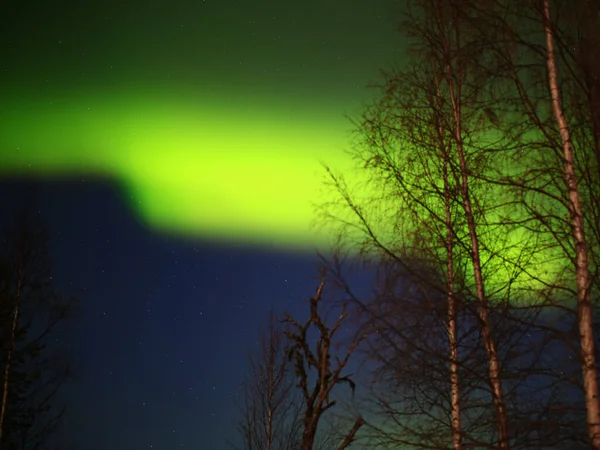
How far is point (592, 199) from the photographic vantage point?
530cm

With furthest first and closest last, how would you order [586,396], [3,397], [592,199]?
[3,397] < [592,199] < [586,396]

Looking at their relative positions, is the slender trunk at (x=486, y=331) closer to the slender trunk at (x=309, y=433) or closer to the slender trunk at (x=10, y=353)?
the slender trunk at (x=309, y=433)

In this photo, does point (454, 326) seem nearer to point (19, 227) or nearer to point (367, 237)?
point (367, 237)

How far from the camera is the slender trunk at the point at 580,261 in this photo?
477 cm

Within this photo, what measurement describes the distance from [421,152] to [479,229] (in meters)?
1.05

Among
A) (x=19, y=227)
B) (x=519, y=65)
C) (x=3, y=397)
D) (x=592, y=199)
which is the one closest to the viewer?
(x=592, y=199)

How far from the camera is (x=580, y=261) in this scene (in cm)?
503

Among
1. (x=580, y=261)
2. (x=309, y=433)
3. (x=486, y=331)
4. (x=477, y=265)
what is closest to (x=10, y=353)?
(x=309, y=433)

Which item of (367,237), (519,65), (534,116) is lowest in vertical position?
(367,237)

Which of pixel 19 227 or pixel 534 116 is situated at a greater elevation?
pixel 19 227

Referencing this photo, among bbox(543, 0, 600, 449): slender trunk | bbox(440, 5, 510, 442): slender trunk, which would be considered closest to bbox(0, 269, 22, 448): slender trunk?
bbox(440, 5, 510, 442): slender trunk

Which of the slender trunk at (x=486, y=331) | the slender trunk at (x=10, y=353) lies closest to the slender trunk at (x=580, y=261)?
the slender trunk at (x=486, y=331)

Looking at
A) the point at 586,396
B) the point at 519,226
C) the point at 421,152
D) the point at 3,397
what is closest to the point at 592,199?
the point at 519,226

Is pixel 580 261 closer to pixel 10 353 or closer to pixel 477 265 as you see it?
pixel 477 265
